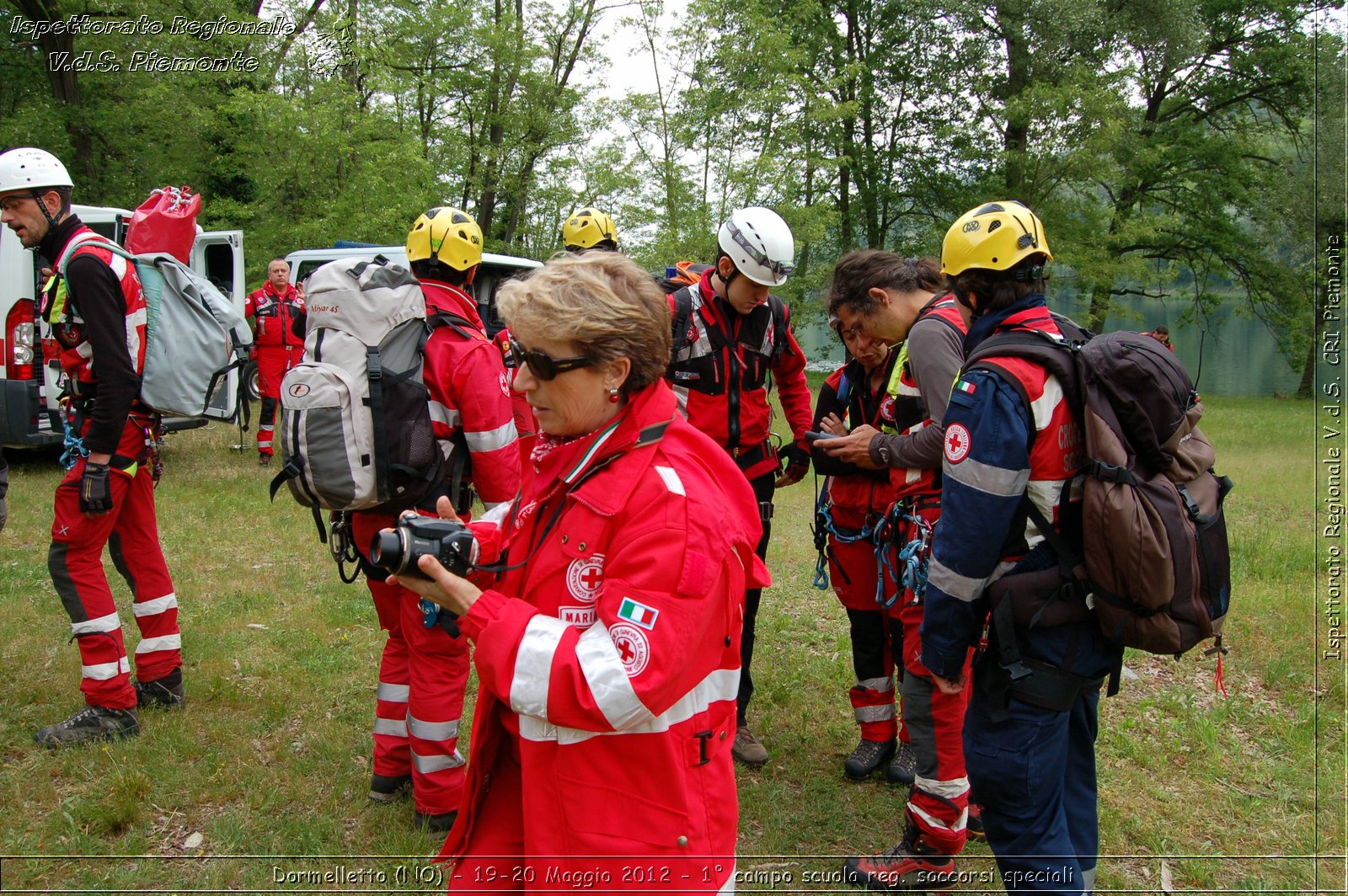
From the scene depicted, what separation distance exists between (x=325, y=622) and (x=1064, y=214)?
25552 millimetres

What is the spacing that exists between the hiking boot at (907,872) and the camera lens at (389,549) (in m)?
2.54

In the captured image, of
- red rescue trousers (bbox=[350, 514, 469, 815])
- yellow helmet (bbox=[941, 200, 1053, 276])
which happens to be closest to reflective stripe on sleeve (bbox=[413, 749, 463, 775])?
red rescue trousers (bbox=[350, 514, 469, 815])

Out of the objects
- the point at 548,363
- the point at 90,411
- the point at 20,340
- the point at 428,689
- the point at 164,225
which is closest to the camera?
the point at 548,363

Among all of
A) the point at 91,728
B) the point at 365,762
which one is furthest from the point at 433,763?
the point at 91,728

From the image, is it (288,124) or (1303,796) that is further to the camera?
(288,124)

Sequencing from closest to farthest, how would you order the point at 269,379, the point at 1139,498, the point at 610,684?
the point at 610,684 < the point at 1139,498 < the point at 269,379

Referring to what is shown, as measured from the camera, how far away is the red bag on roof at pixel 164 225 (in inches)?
251

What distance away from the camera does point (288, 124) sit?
572 inches

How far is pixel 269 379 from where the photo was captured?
11469 millimetres

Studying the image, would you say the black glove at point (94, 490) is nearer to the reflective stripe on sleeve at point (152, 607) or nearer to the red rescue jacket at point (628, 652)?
the reflective stripe on sleeve at point (152, 607)

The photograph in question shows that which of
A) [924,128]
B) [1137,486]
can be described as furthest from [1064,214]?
[1137,486]

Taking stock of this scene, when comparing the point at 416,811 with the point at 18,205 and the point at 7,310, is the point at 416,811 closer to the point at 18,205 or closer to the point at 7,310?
the point at 18,205

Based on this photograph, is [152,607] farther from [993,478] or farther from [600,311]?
[993,478]

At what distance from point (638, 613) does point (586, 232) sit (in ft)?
14.3
